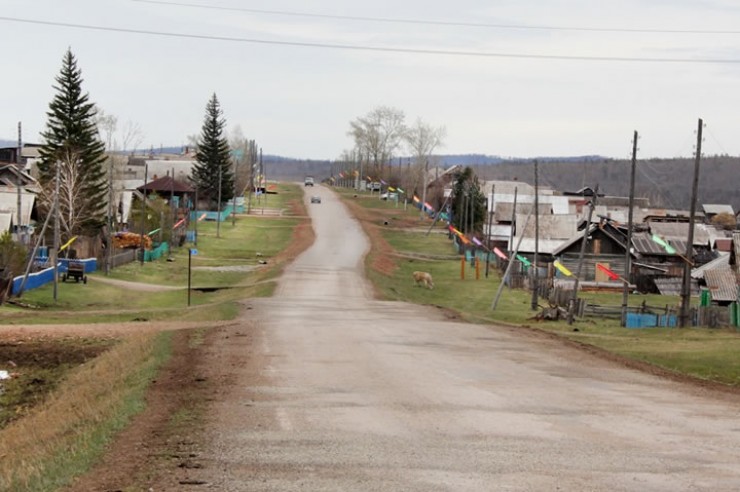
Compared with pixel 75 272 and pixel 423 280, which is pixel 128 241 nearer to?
pixel 75 272

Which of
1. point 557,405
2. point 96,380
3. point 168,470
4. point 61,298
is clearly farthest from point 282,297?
point 168,470

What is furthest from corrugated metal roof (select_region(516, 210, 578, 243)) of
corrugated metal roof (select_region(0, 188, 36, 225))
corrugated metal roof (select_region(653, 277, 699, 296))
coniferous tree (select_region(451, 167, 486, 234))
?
corrugated metal roof (select_region(0, 188, 36, 225))

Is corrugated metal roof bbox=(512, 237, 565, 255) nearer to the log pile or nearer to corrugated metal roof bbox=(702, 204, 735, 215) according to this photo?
the log pile

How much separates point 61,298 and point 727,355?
35333 mm

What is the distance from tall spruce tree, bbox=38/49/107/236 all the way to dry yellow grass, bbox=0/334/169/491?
53364mm

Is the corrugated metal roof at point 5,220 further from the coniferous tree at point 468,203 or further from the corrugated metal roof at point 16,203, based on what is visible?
the coniferous tree at point 468,203

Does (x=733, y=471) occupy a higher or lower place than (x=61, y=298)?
higher

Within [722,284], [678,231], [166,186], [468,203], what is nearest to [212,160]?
[166,186]

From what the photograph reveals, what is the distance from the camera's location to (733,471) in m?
12.6

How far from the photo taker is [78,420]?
16719mm

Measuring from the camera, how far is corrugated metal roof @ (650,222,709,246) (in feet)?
323

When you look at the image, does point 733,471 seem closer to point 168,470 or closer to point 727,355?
point 168,470

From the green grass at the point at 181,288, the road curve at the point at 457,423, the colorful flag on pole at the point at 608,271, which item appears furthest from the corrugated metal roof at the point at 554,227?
the road curve at the point at 457,423

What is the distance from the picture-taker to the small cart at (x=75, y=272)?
58.5 m
